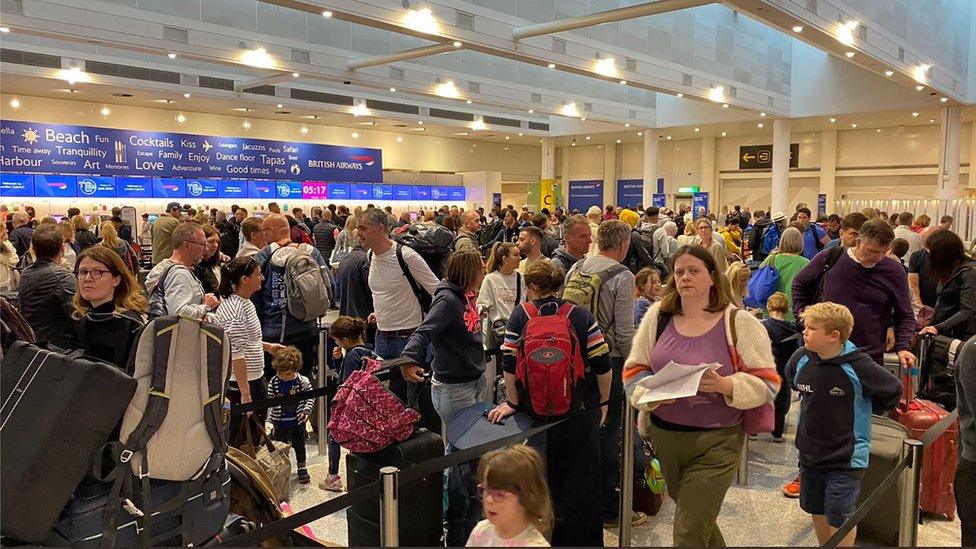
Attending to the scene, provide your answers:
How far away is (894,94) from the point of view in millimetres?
18656

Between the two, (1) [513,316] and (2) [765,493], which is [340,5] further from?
(2) [765,493]

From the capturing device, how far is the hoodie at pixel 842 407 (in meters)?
3.16

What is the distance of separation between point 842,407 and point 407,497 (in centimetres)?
205

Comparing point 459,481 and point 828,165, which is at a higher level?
point 828,165

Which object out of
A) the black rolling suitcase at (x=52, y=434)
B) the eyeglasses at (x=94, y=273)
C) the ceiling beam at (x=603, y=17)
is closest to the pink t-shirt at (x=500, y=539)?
the black rolling suitcase at (x=52, y=434)

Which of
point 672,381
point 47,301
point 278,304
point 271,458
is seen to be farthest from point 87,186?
point 672,381

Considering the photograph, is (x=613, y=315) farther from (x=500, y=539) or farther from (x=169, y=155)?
(x=169, y=155)

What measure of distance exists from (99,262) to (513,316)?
1.90m

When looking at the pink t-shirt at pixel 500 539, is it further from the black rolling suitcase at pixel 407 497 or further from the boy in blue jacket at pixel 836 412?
the boy in blue jacket at pixel 836 412

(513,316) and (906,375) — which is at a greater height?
(513,316)

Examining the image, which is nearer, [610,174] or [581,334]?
[581,334]

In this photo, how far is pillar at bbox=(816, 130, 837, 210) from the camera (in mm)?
24875

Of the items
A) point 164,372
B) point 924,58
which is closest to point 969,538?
point 164,372

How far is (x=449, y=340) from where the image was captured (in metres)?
3.72
